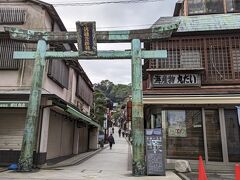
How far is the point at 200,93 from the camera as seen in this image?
12.8 metres

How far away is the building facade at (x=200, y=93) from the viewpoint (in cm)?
1250

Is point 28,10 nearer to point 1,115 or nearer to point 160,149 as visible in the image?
point 1,115

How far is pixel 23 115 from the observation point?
1369 cm

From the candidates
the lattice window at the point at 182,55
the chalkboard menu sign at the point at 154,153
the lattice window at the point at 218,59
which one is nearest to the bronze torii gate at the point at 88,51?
the chalkboard menu sign at the point at 154,153

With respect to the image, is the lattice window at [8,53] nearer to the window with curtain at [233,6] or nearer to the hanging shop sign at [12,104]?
the hanging shop sign at [12,104]

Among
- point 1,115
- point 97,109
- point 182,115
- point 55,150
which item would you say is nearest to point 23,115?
point 1,115

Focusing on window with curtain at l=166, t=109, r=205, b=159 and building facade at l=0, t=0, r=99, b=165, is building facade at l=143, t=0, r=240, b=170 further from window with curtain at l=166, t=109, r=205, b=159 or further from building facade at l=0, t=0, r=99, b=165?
building facade at l=0, t=0, r=99, b=165

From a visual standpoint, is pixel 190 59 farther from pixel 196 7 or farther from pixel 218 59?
pixel 196 7

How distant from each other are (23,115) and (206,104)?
32.7ft

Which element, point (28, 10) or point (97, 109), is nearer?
point (28, 10)

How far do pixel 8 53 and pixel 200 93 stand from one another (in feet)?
35.7

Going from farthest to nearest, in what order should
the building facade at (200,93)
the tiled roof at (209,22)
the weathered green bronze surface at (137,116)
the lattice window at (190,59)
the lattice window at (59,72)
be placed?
1. the lattice window at (59,72)
2. the tiled roof at (209,22)
3. the lattice window at (190,59)
4. the building facade at (200,93)
5. the weathered green bronze surface at (137,116)

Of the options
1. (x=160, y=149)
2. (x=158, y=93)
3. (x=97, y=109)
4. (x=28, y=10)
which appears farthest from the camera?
(x=97, y=109)

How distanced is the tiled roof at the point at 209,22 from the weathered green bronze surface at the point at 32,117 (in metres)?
7.57
